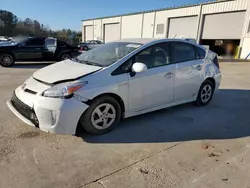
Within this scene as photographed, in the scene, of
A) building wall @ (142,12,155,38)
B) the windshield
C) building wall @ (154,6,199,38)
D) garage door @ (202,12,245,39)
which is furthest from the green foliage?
the windshield

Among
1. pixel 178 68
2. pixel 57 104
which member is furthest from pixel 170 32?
pixel 57 104

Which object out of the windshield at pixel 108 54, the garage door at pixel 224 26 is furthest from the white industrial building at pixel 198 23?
the windshield at pixel 108 54

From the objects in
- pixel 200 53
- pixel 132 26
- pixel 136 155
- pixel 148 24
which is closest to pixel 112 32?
pixel 132 26

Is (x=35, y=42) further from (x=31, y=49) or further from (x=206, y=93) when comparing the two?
(x=206, y=93)

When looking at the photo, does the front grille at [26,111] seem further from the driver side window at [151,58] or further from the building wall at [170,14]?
the building wall at [170,14]

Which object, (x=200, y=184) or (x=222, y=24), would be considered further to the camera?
(x=222, y=24)

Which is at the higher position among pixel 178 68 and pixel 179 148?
pixel 178 68

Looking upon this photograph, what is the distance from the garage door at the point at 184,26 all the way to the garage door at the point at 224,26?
1.15 meters

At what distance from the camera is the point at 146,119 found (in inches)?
159

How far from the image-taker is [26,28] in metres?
38.1

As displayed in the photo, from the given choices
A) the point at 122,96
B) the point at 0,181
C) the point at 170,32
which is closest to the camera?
the point at 0,181

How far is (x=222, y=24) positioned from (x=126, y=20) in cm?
1376

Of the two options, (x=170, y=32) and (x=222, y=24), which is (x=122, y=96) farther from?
(x=170, y=32)

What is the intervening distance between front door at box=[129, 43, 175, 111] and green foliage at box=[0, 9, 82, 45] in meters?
33.9
